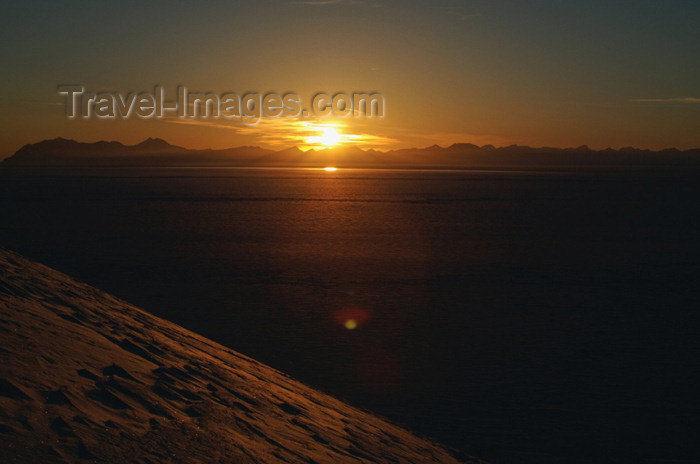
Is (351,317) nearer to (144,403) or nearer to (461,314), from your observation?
(461,314)

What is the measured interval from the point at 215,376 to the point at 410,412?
260cm

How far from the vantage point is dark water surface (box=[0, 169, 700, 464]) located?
7199 millimetres

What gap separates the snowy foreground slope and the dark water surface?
154cm

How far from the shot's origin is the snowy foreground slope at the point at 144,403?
136 inches

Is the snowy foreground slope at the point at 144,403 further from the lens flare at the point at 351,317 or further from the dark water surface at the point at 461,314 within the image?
the lens flare at the point at 351,317

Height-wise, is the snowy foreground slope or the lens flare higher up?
the snowy foreground slope

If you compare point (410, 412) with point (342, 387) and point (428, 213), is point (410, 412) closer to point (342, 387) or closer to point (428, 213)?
→ point (342, 387)

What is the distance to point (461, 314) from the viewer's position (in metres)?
12.1

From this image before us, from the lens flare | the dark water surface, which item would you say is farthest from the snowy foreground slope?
the lens flare

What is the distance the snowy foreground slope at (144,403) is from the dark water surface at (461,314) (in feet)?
5.06

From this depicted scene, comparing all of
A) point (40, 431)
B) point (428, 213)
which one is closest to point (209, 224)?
point (428, 213)

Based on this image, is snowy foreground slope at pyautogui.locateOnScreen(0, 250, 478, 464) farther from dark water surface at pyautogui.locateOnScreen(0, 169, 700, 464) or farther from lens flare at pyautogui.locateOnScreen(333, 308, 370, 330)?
lens flare at pyautogui.locateOnScreen(333, 308, 370, 330)

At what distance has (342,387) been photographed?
809cm

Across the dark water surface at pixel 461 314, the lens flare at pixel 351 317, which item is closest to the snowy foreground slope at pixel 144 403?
the dark water surface at pixel 461 314
